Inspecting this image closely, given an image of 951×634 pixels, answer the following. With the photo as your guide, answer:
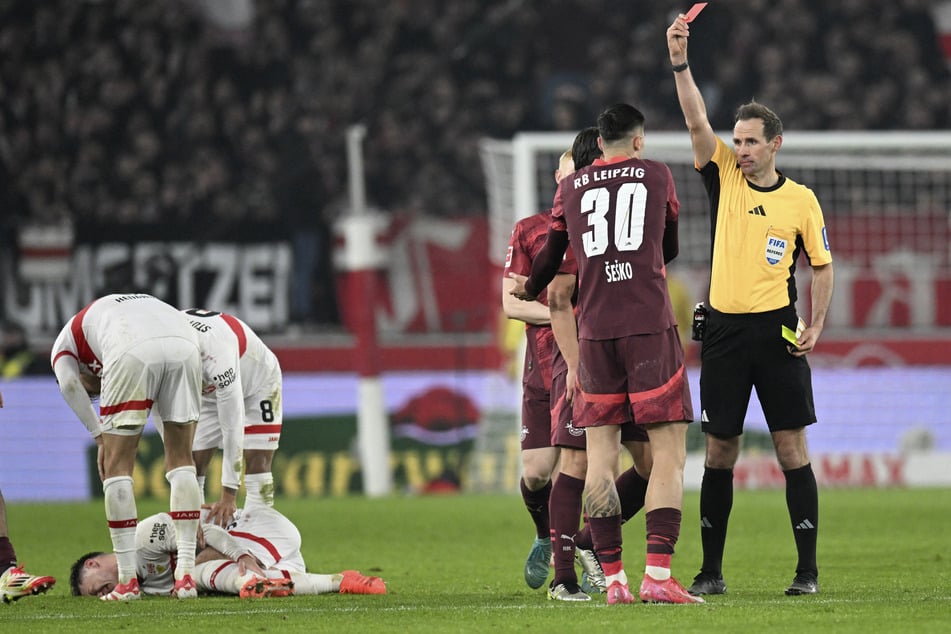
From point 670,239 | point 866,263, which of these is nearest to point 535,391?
point 670,239

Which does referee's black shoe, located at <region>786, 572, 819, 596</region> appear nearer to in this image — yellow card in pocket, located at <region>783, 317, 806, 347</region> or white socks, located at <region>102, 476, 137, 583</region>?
yellow card in pocket, located at <region>783, 317, 806, 347</region>

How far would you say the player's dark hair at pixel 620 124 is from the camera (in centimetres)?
636

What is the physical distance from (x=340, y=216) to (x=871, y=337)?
712cm

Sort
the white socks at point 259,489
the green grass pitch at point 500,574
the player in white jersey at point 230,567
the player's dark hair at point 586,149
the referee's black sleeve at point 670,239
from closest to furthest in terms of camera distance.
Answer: the green grass pitch at point 500,574, the referee's black sleeve at point 670,239, the player's dark hair at point 586,149, the player in white jersey at point 230,567, the white socks at point 259,489

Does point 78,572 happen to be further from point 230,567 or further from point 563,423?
point 563,423

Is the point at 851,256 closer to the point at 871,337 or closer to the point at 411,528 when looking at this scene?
the point at 871,337

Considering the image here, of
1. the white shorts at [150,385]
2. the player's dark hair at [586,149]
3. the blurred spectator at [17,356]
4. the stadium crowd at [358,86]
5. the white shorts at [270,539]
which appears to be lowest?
the white shorts at [270,539]

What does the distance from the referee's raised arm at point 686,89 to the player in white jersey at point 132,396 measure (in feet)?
8.45

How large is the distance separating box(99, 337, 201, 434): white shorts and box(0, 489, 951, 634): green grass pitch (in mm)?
863

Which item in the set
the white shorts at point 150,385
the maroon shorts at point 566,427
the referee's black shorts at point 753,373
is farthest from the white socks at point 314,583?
the referee's black shorts at point 753,373

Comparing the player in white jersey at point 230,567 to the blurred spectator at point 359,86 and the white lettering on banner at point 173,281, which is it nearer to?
the white lettering on banner at point 173,281

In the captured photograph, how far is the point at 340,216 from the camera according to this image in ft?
66.2

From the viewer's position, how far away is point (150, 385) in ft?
23.5

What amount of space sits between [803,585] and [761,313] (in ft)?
4.03
